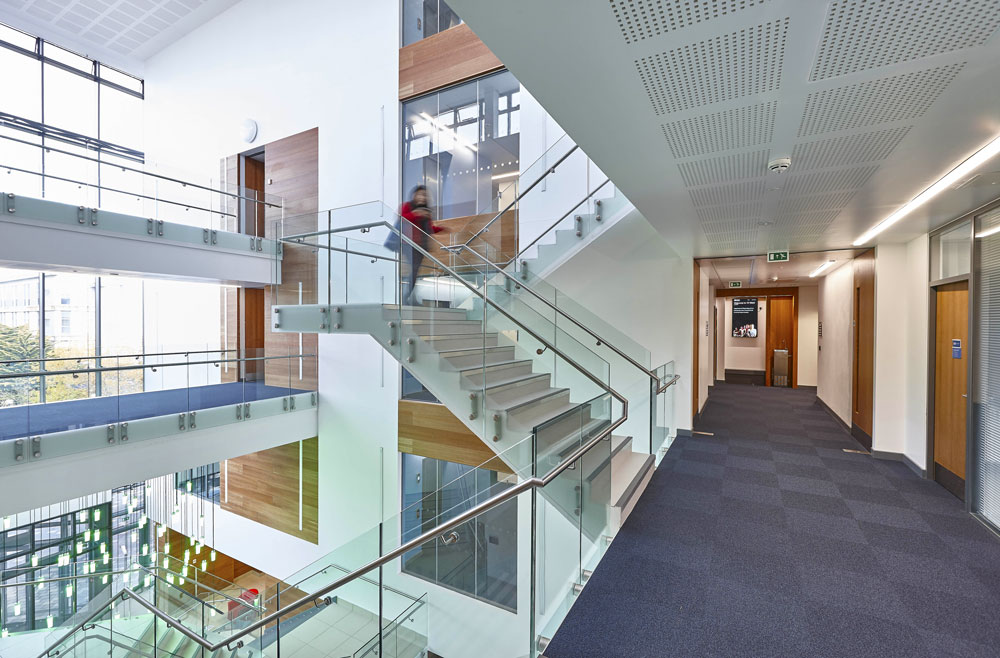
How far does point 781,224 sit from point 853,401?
12.7 ft

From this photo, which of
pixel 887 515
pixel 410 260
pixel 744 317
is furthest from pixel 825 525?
pixel 744 317

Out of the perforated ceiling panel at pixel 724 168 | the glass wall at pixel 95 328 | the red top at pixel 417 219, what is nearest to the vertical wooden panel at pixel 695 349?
the perforated ceiling panel at pixel 724 168

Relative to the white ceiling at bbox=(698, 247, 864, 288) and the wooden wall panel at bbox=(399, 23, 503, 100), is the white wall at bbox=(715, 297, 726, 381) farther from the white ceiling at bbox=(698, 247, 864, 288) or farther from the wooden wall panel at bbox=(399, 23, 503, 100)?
the wooden wall panel at bbox=(399, 23, 503, 100)

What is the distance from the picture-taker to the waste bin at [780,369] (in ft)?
41.6

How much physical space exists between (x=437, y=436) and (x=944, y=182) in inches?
267

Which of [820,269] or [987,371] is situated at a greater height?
[820,269]

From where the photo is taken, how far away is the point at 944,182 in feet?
11.3

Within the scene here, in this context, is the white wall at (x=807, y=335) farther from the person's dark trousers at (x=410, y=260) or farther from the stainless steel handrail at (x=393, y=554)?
the stainless steel handrail at (x=393, y=554)

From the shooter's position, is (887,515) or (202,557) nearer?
(887,515)

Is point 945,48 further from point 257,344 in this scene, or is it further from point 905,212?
point 257,344

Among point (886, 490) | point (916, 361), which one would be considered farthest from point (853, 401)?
point (886, 490)

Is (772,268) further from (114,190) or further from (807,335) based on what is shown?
(114,190)

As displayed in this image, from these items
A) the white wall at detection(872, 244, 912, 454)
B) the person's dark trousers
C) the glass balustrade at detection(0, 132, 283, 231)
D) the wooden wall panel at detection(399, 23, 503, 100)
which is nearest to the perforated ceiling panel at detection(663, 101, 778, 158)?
the person's dark trousers

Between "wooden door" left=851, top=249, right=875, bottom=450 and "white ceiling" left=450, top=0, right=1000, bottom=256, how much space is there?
2.90 metres
